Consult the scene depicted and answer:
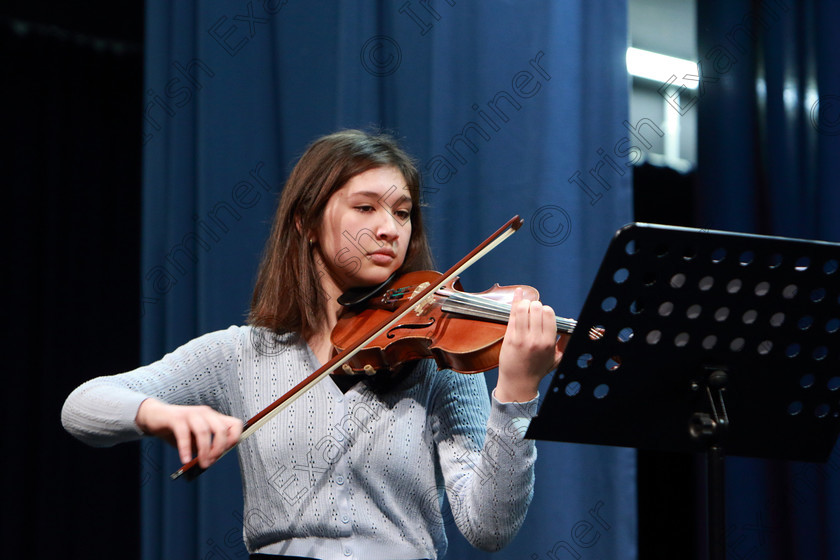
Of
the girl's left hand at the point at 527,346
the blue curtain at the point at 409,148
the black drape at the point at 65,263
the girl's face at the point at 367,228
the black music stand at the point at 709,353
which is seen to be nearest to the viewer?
the black music stand at the point at 709,353

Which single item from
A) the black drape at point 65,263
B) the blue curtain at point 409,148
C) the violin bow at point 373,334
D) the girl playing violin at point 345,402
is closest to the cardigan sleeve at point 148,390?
the girl playing violin at point 345,402

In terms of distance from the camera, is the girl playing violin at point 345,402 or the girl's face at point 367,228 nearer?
the girl playing violin at point 345,402

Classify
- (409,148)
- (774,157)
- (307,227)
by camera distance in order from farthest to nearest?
(409,148), (774,157), (307,227)

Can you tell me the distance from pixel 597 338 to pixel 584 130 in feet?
2.83

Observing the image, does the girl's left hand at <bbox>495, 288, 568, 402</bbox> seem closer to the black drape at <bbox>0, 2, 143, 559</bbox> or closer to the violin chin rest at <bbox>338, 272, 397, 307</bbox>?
the violin chin rest at <bbox>338, 272, 397, 307</bbox>

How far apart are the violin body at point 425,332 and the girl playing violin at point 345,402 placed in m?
0.04

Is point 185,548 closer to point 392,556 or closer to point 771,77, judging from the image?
point 392,556

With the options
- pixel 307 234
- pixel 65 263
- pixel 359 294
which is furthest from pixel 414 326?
pixel 65 263

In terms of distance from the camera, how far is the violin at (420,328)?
1.14 metres

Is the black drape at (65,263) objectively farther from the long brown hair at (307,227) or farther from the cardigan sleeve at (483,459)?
the cardigan sleeve at (483,459)

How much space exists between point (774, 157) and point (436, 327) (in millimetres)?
964

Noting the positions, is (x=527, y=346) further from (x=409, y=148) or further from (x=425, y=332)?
(x=409, y=148)

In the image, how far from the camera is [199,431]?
37.0 inches

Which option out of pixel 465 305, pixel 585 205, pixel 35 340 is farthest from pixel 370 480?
pixel 35 340
